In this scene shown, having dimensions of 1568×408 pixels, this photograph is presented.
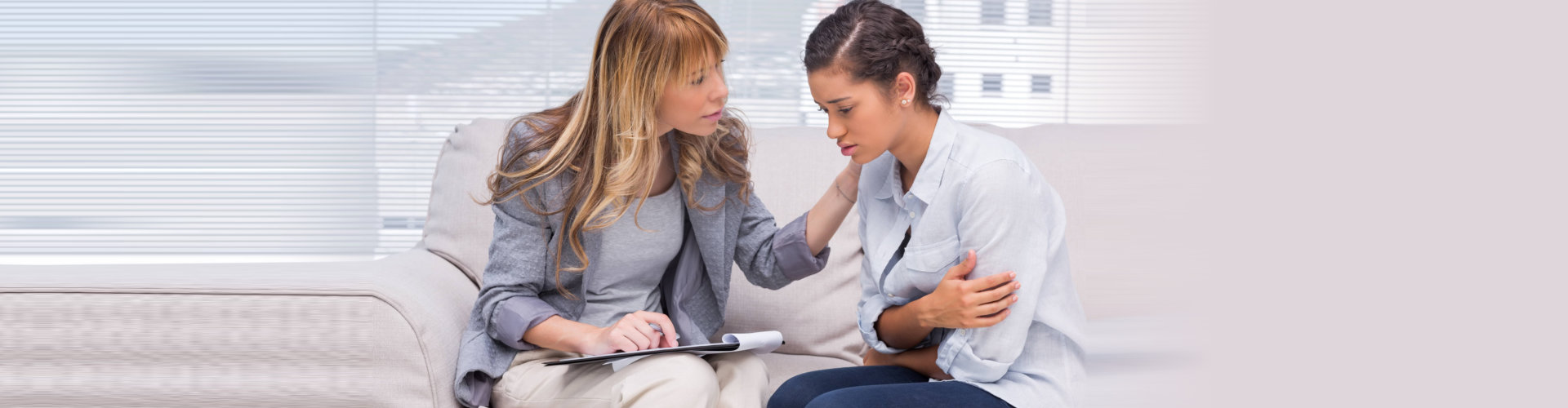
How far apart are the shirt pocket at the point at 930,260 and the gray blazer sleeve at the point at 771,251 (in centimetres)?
29

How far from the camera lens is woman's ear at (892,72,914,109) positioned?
3.55 ft

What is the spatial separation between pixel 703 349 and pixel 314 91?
2.24 metres

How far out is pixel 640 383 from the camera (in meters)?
1.16

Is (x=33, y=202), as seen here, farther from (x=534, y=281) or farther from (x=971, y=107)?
(x=971, y=107)

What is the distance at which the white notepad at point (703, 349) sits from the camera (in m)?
1.14

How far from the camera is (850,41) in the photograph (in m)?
1.07

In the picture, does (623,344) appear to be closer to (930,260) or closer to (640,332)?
(640,332)

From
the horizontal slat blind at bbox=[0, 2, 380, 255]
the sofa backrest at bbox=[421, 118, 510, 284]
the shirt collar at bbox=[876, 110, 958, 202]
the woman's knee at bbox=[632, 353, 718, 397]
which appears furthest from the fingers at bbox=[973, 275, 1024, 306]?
the horizontal slat blind at bbox=[0, 2, 380, 255]

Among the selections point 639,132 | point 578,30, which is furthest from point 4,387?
point 578,30

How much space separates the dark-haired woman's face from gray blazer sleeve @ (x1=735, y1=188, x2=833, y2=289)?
298 millimetres

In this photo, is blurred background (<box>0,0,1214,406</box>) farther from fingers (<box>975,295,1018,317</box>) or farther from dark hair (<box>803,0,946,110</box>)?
fingers (<box>975,295,1018,317</box>)

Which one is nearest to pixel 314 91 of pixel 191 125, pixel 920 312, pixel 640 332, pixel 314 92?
pixel 314 92

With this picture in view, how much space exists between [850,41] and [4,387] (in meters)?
1.04

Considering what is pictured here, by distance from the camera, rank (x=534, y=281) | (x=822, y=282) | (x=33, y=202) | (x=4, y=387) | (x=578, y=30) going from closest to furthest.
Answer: (x=4, y=387) → (x=534, y=281) → (x=822, y=282) → (x=578, y=30) → (x=33, y=202)
